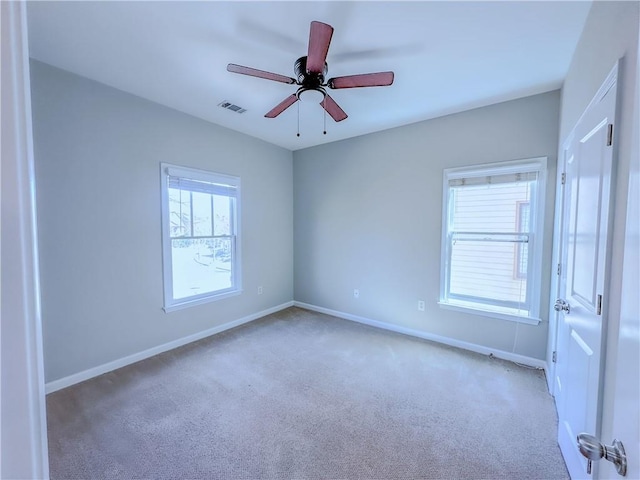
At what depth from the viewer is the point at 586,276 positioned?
1337mm

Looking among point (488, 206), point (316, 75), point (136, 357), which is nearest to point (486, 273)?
point (488, 206)

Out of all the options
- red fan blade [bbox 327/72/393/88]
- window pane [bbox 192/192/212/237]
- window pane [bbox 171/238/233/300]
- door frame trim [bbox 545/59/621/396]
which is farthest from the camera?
window pane [bbox 192/192/212/237]

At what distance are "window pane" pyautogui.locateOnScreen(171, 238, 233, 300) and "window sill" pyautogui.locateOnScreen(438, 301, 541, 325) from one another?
2.79 m

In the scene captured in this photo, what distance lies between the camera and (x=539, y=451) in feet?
5.71

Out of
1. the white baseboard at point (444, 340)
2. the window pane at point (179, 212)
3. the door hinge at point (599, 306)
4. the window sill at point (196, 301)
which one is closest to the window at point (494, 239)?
the white baseboard at point (444, 340)

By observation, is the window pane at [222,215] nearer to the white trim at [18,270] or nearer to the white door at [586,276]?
the white trim at [18,270]

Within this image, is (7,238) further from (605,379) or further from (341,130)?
(341,130)

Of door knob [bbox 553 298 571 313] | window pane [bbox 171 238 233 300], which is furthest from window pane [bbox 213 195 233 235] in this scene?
door knob [bbox 553 298 571 313]

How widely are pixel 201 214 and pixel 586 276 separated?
3.50 m

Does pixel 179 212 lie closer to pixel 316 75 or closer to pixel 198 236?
pixel 198 236

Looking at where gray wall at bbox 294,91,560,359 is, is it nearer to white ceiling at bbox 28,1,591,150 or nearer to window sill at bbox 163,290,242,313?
white ceiling at bbox 28,1,591,150

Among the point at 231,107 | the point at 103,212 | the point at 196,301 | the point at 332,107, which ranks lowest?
the point at 196,301

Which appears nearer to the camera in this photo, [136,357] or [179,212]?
[136,357]

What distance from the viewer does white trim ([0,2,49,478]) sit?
360 millimetres
